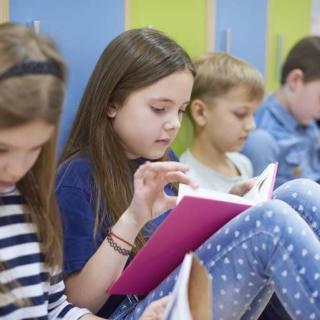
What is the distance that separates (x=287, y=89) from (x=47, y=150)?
47.3 inches

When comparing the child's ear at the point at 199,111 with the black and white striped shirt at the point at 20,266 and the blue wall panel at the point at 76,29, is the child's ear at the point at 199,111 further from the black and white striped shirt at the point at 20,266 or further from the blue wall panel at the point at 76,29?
the black and white striped shirt at the point at 20,266

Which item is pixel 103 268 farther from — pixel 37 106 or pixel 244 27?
pixel 244 27

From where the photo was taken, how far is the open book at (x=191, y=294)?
0.71m

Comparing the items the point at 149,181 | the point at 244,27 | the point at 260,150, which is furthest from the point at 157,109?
the point at 244,27

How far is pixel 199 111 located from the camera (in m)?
1.58

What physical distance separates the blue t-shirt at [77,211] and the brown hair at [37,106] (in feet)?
0.26

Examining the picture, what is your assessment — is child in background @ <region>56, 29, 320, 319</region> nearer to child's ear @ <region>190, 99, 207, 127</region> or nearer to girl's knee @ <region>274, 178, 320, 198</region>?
girl's knee @ <region>274, 178, 320, 198</region>

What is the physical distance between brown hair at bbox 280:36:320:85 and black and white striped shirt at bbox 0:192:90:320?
4.01ft

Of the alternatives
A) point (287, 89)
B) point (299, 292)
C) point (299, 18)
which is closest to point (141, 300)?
point (299, 292)

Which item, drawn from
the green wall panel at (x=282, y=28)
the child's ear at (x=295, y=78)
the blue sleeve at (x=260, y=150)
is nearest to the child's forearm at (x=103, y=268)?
the blue sleeve at (x=260, y=150)

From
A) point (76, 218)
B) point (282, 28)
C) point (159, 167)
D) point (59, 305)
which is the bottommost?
point (59, 305)

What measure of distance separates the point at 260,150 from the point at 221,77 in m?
0.30

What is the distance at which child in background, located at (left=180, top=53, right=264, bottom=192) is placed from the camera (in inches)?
60.7

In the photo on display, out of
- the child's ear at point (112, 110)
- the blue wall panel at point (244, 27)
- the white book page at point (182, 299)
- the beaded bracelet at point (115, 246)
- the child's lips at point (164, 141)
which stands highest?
the blue wall panel at point (244, 27)
